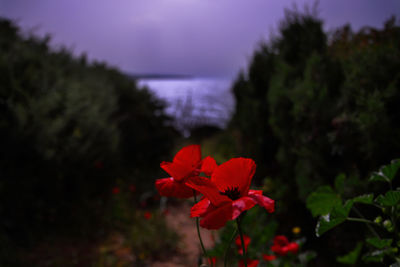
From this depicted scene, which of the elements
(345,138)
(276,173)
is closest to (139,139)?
(276,173)

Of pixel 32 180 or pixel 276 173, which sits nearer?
pixel 32 180

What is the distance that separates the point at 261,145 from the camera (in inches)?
158

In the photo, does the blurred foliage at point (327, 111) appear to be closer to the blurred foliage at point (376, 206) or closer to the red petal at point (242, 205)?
the blurred foliage at point (376, 206)

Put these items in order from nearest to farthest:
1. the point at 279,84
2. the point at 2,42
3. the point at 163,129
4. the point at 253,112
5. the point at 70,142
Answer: the point at 279,84 → the point at 70,142 → the point at 2,42 → the point at 253,112 → the point at 163,129

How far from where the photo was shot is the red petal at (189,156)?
69 centimetres

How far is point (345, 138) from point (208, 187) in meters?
1.86

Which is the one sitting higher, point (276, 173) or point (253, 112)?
point (253, 112)

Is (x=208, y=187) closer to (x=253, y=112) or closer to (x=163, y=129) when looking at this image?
(x=253, y=112)

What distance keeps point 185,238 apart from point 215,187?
11.0 feet

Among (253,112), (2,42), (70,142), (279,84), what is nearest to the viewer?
(279,84)

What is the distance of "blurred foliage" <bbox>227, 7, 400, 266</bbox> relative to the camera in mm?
1865

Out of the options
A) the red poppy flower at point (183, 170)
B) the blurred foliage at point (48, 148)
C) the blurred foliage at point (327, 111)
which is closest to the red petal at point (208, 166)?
the red poppy flower at point (183, 170)

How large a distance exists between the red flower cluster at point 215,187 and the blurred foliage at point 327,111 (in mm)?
1547

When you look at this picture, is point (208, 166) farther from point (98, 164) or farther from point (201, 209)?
point (98, 164)
